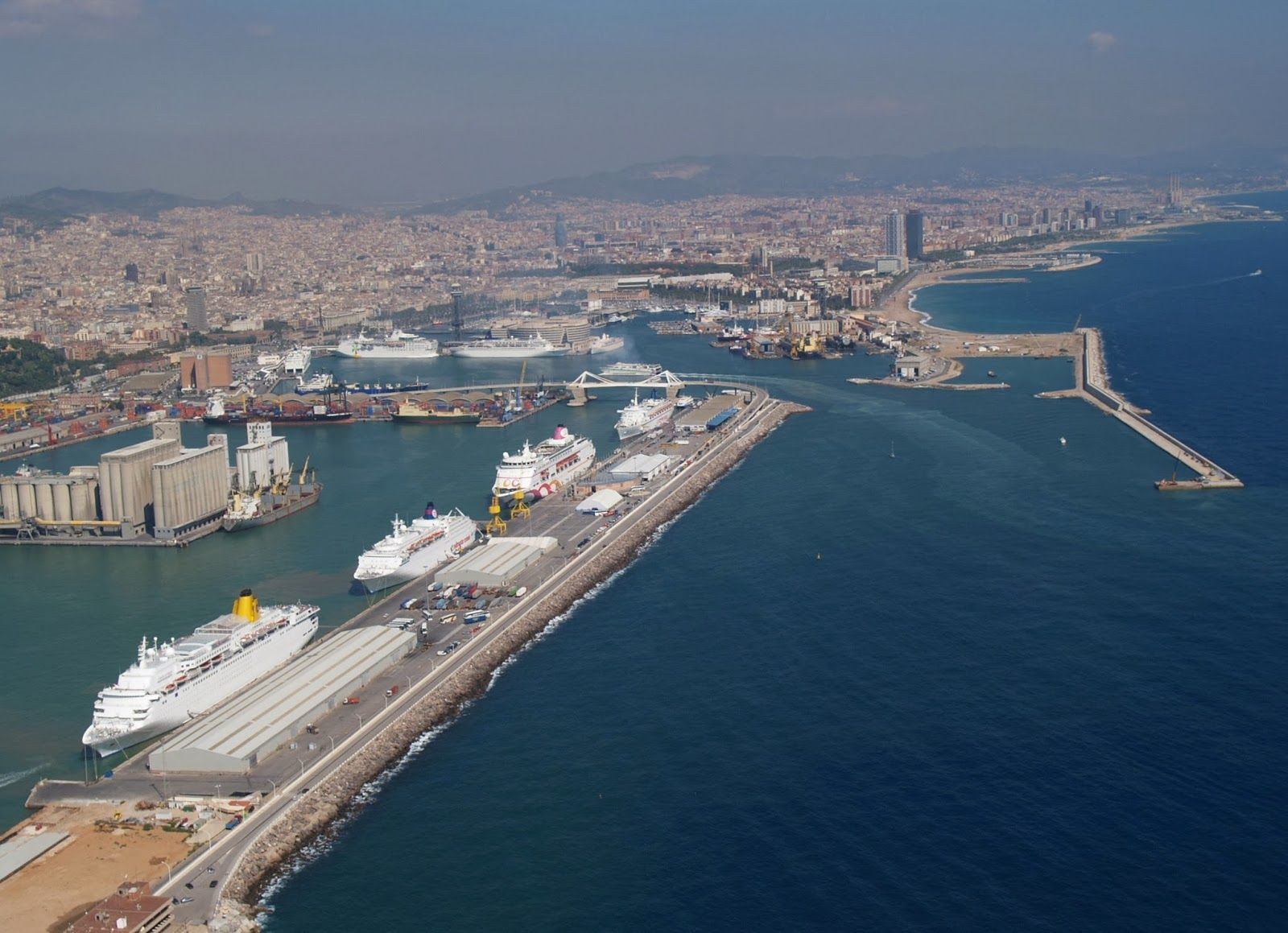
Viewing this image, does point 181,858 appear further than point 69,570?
No

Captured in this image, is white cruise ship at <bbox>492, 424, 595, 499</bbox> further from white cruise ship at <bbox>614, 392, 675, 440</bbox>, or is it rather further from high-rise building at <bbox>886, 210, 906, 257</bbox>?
high-rise building at <bbox>886, 210, 906, 257</bbox>

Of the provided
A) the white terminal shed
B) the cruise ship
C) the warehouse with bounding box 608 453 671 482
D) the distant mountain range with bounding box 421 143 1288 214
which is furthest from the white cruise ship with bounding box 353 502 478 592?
the distant mountain range with bounding box 421 143 1288 214

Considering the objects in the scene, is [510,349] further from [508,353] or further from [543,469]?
[543,469]

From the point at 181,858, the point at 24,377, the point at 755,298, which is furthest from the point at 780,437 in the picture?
the point at 755,298

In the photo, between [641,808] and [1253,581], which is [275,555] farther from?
[1253,581]

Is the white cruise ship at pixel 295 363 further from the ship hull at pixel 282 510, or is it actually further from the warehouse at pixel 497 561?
the warehouse at pixel 497 561

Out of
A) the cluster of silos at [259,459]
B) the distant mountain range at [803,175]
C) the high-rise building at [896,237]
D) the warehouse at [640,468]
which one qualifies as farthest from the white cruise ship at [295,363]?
the distant mountain range at [803,175]
